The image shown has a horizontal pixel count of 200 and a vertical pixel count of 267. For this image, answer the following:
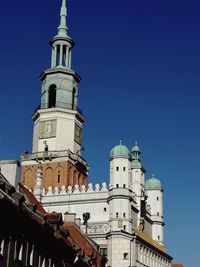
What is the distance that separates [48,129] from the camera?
100750mm

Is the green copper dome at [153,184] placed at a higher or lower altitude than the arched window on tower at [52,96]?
lower

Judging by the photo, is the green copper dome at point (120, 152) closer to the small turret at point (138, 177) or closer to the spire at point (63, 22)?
the small turret at point (138, 177)

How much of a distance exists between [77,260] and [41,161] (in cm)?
5727

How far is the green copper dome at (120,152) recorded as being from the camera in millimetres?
94375

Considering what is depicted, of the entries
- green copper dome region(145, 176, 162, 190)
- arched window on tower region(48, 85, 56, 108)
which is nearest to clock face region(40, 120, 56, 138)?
arched window on tower region(48, 85, 56, 108)

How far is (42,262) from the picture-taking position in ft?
109

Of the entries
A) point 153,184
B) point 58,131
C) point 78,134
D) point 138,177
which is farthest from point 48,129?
point 153,184

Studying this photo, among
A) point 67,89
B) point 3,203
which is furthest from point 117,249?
point 3,203

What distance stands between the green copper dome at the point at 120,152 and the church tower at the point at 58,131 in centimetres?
721

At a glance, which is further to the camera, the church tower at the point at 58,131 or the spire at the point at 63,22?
the spire at the point at 63,22

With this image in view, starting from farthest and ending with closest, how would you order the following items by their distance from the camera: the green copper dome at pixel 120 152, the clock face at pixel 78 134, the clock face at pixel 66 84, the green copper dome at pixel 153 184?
→ 1. the green copper dome at pixel 153 184
2. the clock face at pixel 66 84
3. the clock face at pixel 78 134
4. the green copper dome at pixel 120 152

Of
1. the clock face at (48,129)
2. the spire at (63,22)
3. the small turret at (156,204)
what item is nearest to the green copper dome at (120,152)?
the clock face at (48,129)

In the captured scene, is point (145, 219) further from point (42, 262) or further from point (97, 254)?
point (42, 262)

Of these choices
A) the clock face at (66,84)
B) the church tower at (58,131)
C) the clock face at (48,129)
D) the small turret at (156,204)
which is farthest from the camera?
the small turret at (156,204)
